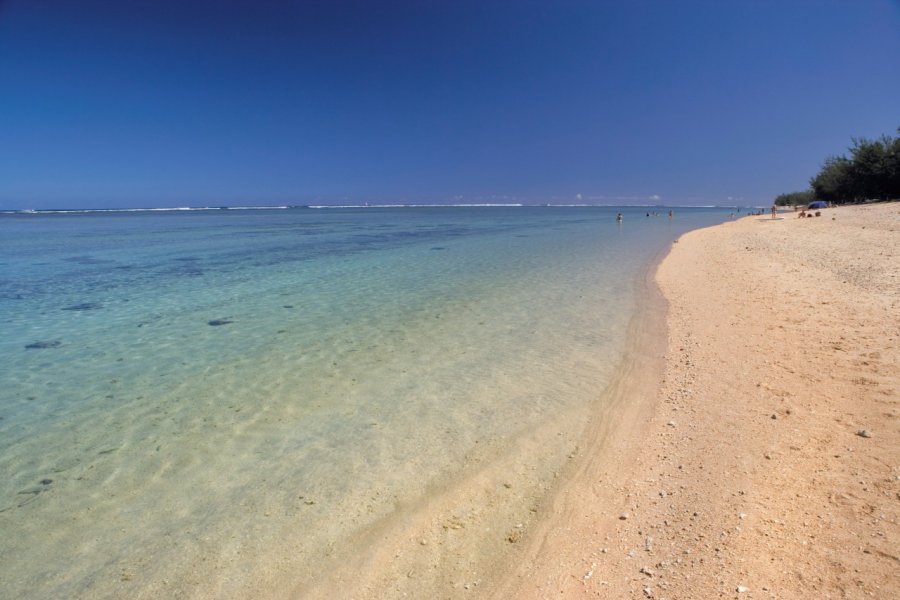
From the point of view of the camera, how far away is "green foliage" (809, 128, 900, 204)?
4959 cm

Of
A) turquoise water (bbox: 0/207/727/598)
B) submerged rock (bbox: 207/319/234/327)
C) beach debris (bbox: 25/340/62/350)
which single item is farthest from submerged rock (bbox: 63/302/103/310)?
submerged rock (bbox: 207/319/234/327)

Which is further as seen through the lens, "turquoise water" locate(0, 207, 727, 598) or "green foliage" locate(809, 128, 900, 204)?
"green foliage" locate(809, 128, 900, 204)

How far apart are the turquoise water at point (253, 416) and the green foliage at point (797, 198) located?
322ft

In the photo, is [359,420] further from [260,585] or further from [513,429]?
[260,585]

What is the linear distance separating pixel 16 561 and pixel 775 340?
9.70m

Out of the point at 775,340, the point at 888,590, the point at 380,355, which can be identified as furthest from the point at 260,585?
the point at 775,340

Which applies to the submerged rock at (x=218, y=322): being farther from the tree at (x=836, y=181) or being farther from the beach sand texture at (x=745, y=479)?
the tree at (x=836, y=181)

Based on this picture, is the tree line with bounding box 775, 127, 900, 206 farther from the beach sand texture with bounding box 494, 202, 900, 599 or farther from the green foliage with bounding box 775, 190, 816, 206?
the beach sand texture with bounding box 494, 202, 900, 599

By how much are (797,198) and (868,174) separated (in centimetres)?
5084

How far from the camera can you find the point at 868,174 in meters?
52.6

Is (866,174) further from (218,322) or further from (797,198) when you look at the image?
(218,322)

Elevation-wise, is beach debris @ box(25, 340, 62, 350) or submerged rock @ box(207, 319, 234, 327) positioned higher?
beach debris @ box(25, 340, 62, 350)

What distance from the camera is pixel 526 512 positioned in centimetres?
377

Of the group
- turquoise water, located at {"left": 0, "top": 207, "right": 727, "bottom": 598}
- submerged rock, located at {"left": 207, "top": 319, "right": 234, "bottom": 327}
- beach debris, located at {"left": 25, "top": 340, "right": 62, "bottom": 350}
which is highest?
beach debris, located at {"left": 25, "top": 340, "right": 62, "bottom": 350}
